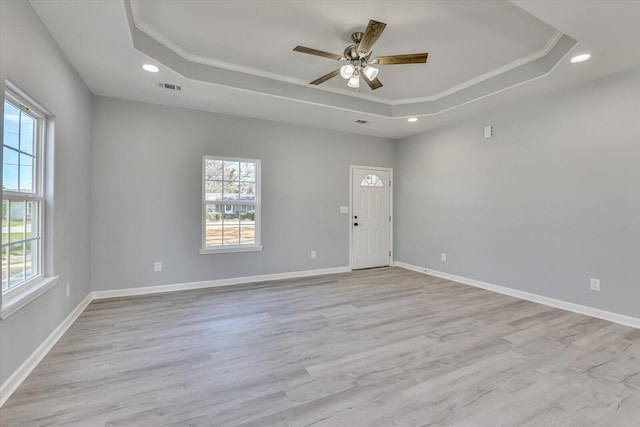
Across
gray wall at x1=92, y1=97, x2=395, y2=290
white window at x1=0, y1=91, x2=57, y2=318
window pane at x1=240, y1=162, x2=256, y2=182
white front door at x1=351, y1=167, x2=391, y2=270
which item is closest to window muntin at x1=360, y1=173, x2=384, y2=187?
white front door at x1=351, y1=167, x2=391, y2=270

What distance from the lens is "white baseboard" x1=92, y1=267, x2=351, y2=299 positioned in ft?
13.0

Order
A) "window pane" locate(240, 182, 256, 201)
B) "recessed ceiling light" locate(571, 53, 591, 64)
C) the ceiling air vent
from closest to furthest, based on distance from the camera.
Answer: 1. "recessed ceiling light" locate(571, 53, 591, 64)
2. the ceiling air vent
3. "window pane" locate(240, 182, 256, 201)

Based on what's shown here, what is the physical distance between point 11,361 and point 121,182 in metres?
2.53

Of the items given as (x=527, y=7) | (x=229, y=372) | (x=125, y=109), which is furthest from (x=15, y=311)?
(x=527, y=7)

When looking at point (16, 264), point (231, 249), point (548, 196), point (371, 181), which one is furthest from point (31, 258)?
point (548, 196)

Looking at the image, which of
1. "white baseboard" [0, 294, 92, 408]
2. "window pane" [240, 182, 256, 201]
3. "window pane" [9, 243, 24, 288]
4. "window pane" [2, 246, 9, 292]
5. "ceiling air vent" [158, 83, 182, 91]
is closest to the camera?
"white baseboard" [0, 294, 92, 408]

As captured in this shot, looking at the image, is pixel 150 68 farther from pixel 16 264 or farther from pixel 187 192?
pixel 16 264

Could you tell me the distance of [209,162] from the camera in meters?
4.50

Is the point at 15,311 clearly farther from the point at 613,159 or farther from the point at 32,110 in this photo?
the point at 613,159

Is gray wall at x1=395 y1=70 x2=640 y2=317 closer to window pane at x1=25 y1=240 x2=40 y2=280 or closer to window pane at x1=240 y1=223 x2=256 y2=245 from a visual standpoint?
window pane at x1=240 y1=223 x2=256 y2=245

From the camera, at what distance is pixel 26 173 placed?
7.85 feet

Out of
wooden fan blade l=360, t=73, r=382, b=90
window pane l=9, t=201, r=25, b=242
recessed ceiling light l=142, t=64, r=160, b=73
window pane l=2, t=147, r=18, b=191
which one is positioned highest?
recessed ceiling light l=142, t=64, r=160, b=73

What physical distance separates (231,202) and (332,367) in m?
3.06

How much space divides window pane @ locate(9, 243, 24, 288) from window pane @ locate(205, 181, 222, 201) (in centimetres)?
233
